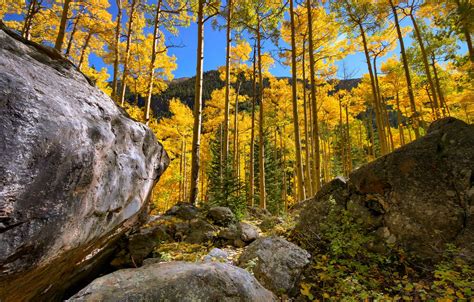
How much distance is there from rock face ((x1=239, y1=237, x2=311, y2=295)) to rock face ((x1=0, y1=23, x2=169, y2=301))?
6.72 feet

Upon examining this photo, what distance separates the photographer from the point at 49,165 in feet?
5.84

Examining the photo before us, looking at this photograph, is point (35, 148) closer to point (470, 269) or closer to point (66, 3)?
point (470, 269)

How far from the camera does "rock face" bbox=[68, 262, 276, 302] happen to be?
6.56 ft

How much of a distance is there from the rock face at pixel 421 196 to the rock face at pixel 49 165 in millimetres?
3900

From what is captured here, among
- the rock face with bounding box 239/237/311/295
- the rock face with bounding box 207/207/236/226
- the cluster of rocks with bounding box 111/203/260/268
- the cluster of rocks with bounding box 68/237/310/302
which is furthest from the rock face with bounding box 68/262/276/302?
the rock face with bounding box 207/207/236/226

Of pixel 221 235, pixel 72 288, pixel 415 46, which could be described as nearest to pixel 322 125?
pixel 415 46

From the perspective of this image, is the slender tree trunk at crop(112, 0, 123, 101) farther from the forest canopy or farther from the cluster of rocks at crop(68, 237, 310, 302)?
the cluster of rocks at crop(68, 237, 310, 302)

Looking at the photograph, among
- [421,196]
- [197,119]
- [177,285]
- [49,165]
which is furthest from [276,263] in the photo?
[197,119]

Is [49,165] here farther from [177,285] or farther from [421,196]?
[421,196]

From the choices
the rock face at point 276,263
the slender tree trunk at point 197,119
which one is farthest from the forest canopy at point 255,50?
the rock face at point 276,263

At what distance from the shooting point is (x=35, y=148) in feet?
5.55

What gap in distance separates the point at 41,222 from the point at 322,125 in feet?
70.1

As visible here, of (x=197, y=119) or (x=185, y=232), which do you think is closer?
(x=185, y=232)

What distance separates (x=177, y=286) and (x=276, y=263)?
190cm
